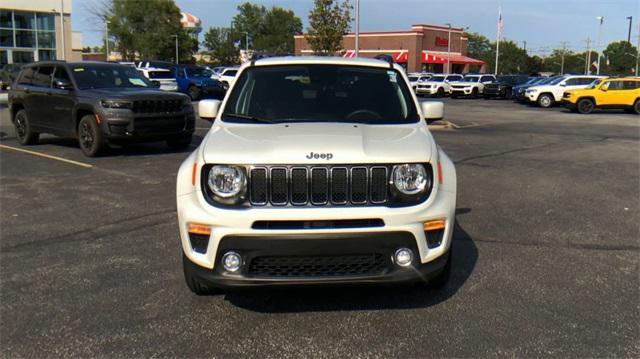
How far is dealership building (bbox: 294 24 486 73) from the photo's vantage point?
7162 cm

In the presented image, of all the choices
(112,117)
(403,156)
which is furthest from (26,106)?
(403,156)

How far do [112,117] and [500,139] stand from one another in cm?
959

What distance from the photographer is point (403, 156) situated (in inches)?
142

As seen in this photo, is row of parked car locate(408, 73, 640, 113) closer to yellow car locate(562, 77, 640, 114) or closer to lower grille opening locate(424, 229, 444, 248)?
yellow car locate(562, 77, 640, 114)

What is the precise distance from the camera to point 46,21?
5028 centimetres

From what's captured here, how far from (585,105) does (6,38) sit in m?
44.0

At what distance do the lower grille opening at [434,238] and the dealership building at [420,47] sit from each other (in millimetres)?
67410

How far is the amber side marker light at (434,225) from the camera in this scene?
358 cm

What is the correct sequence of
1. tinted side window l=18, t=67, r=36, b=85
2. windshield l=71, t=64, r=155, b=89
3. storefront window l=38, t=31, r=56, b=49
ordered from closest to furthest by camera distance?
windshield l=71, t=64, r=155, b=89 < tinted side window l=18, t=67, r=36, b=85 < storefront window l=38, t=31, r=56, b=49

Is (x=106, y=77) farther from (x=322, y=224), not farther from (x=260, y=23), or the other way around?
(x=260, y=23)

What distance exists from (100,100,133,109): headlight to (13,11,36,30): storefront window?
44.6 metres

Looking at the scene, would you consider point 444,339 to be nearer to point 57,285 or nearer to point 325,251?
point 325,251

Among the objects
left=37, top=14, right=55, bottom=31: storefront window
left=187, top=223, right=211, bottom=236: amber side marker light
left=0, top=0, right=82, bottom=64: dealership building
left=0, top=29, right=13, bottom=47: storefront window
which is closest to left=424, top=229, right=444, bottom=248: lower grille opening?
left=187, top=223, right=211, bottom=236: amber side marker light

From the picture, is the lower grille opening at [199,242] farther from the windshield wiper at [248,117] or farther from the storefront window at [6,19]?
the storefront window at [6,19]
